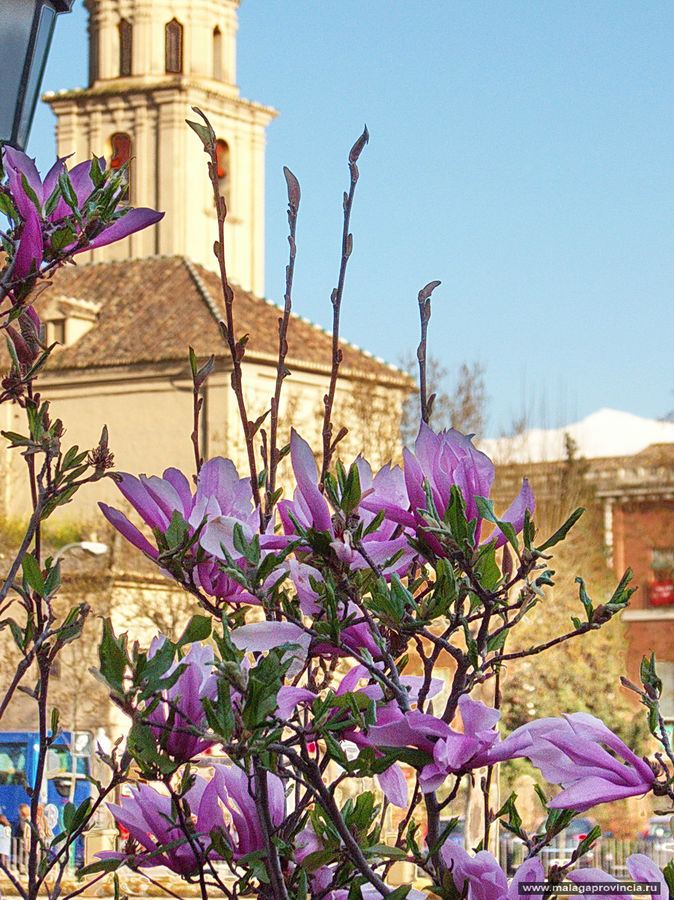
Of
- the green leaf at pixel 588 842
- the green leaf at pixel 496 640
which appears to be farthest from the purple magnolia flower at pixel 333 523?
the green leaf at pixel 588 842

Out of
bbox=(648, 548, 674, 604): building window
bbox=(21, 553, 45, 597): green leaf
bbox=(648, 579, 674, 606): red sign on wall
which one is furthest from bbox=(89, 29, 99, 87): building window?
bbox=(21, 553, 45, 597): green leaf

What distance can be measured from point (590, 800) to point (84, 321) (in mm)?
36329

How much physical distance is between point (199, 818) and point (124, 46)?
4563 centimetres

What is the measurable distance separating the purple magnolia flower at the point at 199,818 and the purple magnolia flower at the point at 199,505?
0.17 metres

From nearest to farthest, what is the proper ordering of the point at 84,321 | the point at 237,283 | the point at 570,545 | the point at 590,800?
the point at 590,800, the point at 570,545, the point at 84,321, the point at 237,283

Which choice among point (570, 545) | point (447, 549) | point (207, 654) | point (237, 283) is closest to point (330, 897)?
point (207, 654)

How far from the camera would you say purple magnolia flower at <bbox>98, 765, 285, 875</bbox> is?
1.43 metres

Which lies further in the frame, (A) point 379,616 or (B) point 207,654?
(B) point 207,654

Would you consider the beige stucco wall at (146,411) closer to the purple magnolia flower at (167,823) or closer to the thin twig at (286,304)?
the thin twig at (286,304)

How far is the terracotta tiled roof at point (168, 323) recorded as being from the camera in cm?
3509

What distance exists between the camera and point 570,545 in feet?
111

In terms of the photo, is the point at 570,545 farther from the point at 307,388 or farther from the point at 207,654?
the point at 207,654

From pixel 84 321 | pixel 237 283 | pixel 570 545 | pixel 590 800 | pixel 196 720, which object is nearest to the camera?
pixel 590 800

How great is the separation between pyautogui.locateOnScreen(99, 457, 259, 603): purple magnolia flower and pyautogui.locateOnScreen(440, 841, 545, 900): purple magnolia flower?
29cm
